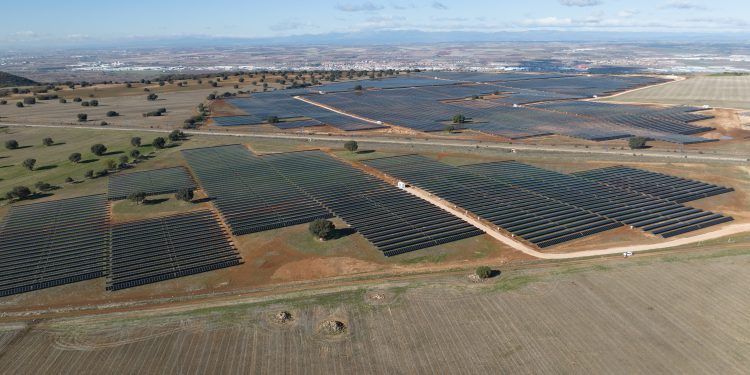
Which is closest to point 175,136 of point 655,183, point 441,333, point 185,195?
point 185,195

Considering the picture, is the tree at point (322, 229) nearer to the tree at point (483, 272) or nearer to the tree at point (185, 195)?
the tree at point (483, 272)

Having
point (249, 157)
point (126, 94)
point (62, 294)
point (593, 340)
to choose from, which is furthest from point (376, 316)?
point (126, 94)

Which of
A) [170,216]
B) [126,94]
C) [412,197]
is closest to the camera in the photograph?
[170,216]

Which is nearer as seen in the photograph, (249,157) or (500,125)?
(249,157)

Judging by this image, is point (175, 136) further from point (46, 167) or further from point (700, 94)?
point (700, 94)

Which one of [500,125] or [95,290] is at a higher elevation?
[500,125]

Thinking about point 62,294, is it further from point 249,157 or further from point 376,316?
point 249,157

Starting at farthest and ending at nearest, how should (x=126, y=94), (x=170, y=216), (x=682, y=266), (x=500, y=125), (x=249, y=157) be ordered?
(x=126, y=94)
(x=500, y=125)
(x=249, y=157)
(x=170, y=216)
(x=682, y=266)
